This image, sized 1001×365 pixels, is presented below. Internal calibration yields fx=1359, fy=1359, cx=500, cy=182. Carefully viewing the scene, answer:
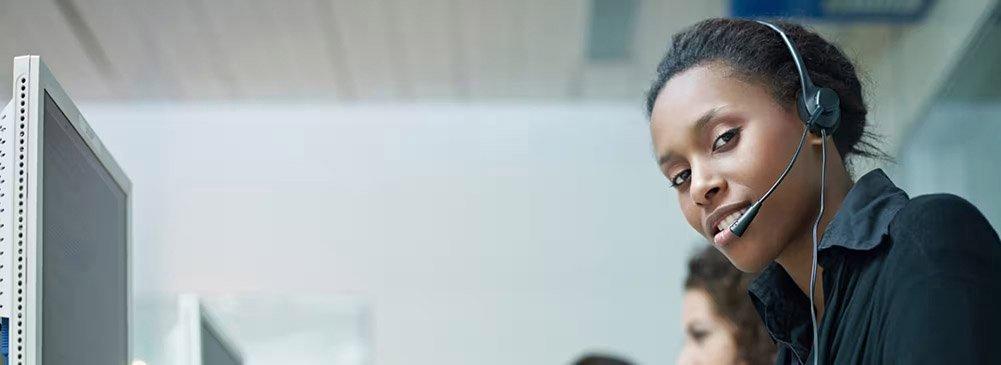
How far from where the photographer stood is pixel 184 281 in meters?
4.98

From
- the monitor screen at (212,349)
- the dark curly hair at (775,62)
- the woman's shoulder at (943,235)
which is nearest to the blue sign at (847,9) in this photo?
the monitor screen at (212,349)

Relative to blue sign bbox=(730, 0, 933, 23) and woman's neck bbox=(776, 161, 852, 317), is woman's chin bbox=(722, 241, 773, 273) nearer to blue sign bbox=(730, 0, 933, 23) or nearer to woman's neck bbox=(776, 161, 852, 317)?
woman's neck bbox=(776, 161, 852, 317)

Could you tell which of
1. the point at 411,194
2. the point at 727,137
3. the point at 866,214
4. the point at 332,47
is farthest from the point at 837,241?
the point at 411,194

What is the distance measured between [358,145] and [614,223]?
102 cm

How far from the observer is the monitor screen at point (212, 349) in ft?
6.55

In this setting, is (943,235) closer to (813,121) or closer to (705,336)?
(813,121)

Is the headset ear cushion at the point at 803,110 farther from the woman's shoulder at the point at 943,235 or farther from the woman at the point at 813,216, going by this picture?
the woman's shoulder at the point at 943,235

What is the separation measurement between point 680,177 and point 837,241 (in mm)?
168

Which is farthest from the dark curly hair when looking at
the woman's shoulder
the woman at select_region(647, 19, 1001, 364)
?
the woman's shoulder

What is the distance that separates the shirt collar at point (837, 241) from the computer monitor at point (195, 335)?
3.30 feet

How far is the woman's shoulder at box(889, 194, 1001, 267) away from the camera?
87 cm

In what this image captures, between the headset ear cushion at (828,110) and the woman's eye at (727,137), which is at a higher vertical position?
the headset ear cushion at (828,110)

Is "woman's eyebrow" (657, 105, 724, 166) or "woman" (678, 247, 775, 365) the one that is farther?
"woman" (678, 247, 775, 365)

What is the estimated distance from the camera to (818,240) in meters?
1.05
